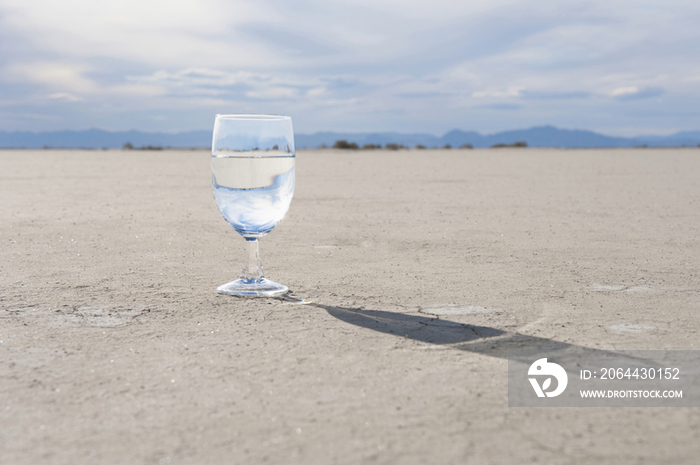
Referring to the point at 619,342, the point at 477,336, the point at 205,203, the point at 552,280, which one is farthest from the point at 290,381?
the point at 205,203

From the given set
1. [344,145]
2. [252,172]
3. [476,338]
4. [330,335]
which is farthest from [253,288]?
[344,145]

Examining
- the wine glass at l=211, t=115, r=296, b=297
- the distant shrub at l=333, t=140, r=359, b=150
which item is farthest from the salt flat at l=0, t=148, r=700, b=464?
the distant shrub at l=333, t=140, r=359, b=150

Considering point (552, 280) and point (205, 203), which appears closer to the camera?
point (552, 280)

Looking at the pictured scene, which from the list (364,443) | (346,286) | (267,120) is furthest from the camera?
(346,286)

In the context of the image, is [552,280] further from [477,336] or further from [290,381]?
[290,381]

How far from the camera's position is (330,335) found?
2494 mm

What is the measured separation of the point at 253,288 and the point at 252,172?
0.63m

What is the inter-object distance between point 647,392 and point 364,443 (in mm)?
1002

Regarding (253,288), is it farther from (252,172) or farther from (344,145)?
(344,145)

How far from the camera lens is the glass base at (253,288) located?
3.13 metres

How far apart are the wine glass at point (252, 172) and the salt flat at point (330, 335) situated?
15.9 inches

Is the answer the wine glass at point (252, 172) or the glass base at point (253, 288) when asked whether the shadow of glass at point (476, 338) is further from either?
the wine glass at point (252, 172)

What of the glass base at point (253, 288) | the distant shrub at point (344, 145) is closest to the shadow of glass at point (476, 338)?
the glass base at point (253, 288)

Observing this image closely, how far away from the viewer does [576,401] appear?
6.14 ft
